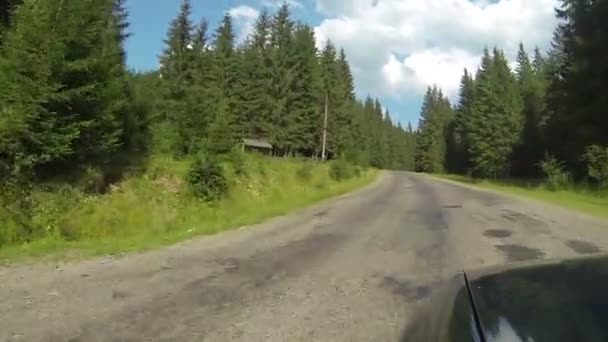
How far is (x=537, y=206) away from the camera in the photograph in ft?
66.9

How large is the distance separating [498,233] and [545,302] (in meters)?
11.1

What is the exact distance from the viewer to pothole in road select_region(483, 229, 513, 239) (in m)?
12.6

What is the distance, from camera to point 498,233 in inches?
516

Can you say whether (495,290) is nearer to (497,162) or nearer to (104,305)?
(104,305)

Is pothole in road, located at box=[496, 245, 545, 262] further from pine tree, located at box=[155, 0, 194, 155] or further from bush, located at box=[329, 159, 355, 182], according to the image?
bush, located at box=[329, 159, 355, 182]

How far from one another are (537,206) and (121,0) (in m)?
23.6

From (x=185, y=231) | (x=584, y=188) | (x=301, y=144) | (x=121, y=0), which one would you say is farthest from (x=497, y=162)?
(x=185, y=231)

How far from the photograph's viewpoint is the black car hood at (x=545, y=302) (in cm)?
226

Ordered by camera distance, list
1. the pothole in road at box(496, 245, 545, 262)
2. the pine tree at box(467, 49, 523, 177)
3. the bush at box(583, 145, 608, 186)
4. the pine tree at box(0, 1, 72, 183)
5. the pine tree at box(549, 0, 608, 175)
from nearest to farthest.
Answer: the pothole in road at box(496, 245, 545, 262)
the pine tree at box(0, 1, 72, 183)
the bush at box(583, 145, 608, 186)
the pine tree at box(549, 0, 608, 175)
the pine tree at box(467, 49, 523, 177)

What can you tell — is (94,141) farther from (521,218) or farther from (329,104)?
(329,104)

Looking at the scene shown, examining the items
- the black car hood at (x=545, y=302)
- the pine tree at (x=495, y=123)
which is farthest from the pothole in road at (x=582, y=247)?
the pine tree at (x=495, y=123)

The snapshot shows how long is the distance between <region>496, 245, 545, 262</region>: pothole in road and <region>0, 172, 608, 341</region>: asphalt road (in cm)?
2

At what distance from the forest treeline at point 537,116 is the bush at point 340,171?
1403 centimetres

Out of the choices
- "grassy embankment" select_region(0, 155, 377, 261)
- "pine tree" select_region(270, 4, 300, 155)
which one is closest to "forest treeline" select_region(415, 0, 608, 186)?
"grassy embankment" select_region(0, 155, 377, 261)
